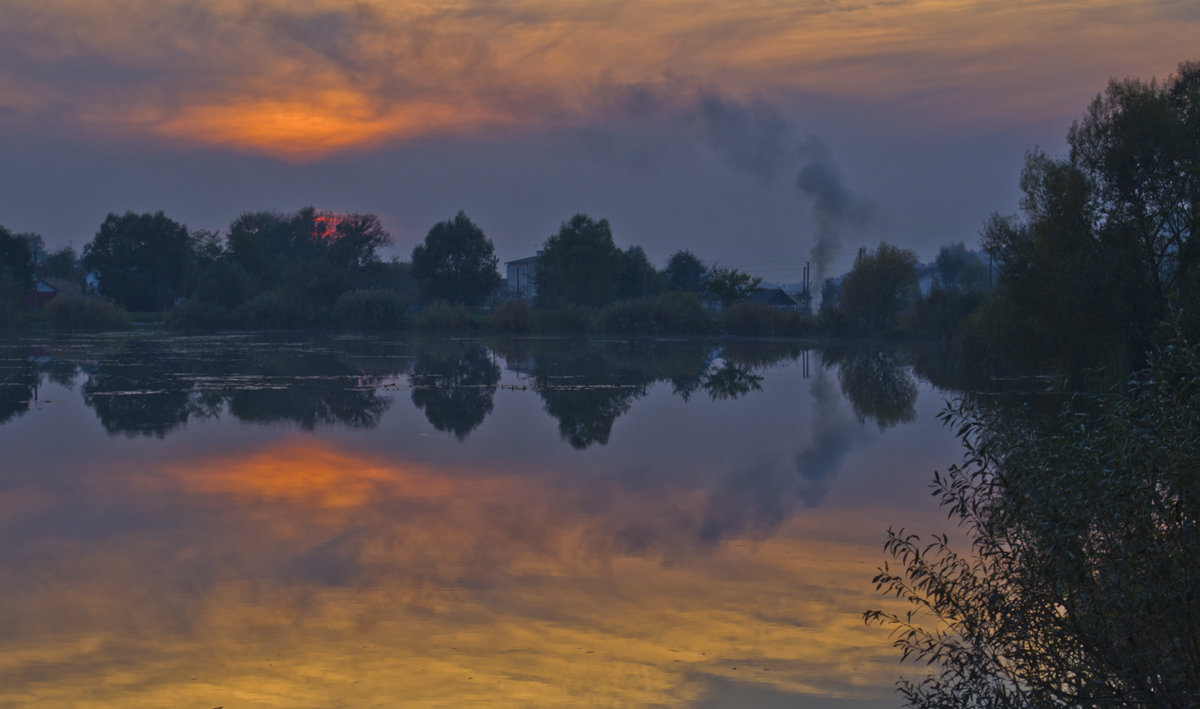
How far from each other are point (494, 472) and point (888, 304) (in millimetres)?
51782

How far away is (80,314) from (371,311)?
1824cm

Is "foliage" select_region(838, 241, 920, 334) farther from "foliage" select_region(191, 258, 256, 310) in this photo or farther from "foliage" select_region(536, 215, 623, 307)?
"foliage" select_region(191, 258, 256, 310)

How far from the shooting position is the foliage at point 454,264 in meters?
84.7

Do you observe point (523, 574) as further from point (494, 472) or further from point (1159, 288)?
point (1159, 288)

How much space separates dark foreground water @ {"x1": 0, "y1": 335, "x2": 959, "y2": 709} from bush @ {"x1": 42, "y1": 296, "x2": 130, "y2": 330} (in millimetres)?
48952

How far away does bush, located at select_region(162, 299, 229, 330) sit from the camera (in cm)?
6975

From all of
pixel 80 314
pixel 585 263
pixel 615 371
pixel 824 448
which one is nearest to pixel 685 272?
pixel 585 263

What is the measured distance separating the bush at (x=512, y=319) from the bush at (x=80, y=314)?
81.0 ft

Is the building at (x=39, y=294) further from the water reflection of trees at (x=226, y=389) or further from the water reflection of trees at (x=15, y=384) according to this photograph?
the water reflection of trees at (x=15, y=384)

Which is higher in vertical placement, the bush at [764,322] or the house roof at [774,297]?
the house roof at [774,297]

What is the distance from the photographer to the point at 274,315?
71.4 metres

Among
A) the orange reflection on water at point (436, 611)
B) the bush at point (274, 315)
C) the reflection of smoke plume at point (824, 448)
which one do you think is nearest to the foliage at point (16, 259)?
the bush at point (274, 315)

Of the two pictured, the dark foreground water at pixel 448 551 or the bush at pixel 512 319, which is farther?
the bush at pixel 512 319

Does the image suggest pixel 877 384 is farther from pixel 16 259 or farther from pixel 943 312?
pixel 16 259
